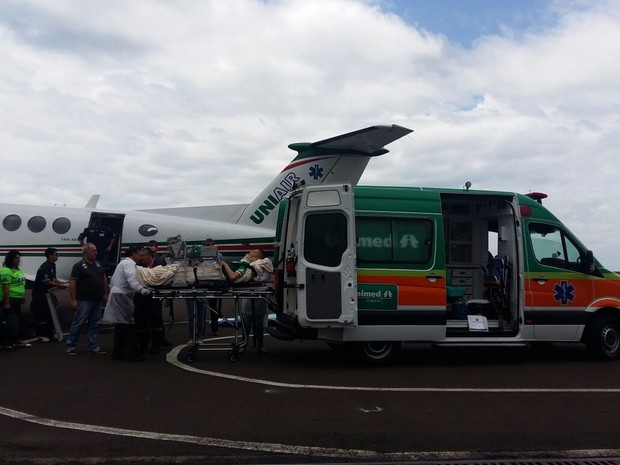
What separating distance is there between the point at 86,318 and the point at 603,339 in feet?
28.5

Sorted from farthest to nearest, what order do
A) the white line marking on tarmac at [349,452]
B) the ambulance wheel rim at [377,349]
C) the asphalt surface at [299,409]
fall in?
Answer: the ambulance wheel rim at [377,349] → the asphalt surface at [299,409] → the white line marking on tarmac at [349,452]

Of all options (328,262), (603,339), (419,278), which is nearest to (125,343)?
(328,262)

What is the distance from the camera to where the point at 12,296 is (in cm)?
1179

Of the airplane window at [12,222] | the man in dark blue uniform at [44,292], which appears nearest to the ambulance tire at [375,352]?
the man in dark blue uniform at [44,292]

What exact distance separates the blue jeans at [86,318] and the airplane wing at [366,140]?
6.21m

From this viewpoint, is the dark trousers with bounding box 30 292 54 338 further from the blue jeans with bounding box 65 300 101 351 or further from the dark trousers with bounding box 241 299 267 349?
the dark trousers with bounding box 241 299 267 349

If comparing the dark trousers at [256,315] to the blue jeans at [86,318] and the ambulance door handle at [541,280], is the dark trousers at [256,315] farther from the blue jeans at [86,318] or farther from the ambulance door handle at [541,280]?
the ambulance door handle at [541,280]

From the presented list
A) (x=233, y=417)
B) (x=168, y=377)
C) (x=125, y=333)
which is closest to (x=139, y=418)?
(x=233, y=417)

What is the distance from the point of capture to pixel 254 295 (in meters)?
9.95

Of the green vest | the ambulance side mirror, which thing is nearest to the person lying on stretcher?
the green vest

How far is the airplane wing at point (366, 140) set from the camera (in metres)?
13.1

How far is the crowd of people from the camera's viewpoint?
33.9 feet

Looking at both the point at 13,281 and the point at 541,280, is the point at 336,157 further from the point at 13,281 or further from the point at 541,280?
the point at 13,281

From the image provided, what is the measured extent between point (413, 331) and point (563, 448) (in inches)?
161
